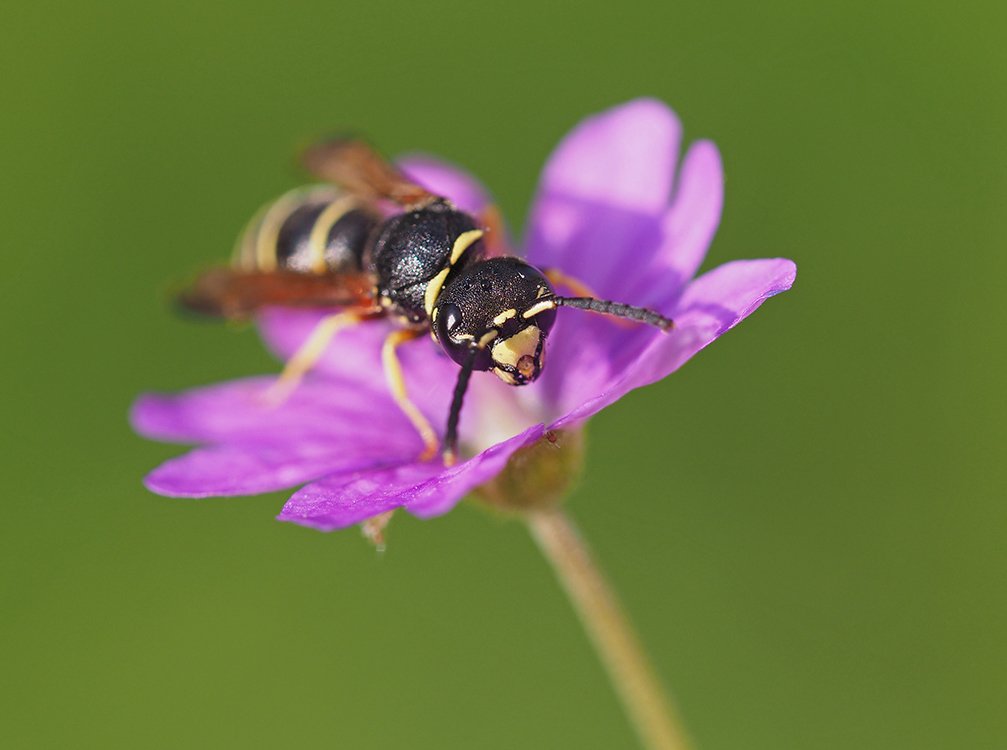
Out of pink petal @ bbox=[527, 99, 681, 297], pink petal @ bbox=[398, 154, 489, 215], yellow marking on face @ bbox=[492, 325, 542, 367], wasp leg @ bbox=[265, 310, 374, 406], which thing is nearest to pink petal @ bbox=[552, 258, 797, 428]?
yellow marking on face @ bbox=[492, 325, 542, 367]

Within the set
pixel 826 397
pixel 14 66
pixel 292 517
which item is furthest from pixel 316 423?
pixel 14 66

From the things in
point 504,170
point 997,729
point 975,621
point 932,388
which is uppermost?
point 504,170

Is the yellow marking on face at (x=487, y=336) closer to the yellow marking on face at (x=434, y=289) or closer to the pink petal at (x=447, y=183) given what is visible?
the yellow marking on face at (x=434, y=289)

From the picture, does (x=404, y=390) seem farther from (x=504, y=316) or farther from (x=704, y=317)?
(x=704, y=317)

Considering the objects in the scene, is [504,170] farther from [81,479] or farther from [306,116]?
[81,479]

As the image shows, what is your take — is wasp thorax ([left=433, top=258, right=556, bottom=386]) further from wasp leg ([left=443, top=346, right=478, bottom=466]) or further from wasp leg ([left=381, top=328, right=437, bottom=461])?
wasp leg ([left=381, top=328, right=437, bottom=461])
